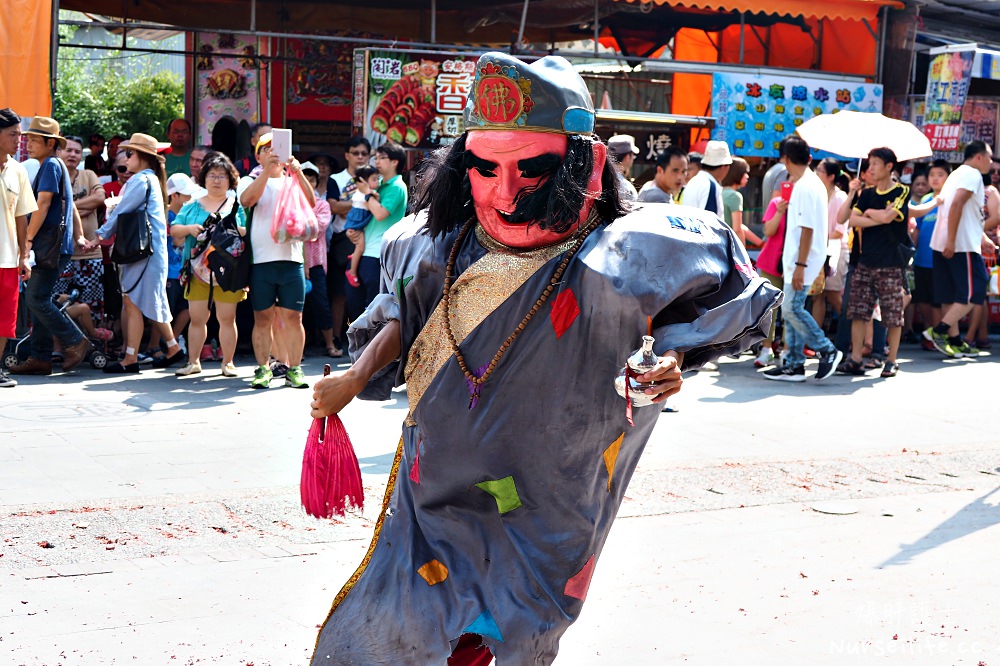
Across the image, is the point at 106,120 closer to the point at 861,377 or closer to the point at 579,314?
the point at 861,377

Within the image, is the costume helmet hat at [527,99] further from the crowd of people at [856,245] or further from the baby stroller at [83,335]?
the baby stroller at [83,335]

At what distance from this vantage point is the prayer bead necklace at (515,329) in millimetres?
3039

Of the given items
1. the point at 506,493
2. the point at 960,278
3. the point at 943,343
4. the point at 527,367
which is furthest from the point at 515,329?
the point at 943,343

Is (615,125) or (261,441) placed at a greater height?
(615,125)

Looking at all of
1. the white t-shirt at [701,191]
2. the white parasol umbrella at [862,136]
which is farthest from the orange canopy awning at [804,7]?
the white t-shirt at [701,191]

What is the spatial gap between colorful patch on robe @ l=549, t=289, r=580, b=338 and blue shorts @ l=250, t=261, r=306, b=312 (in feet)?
20.4

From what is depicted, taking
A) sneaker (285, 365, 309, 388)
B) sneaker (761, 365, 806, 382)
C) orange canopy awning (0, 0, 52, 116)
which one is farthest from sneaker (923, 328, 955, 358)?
orange canopy awning (0, 0, 52, 116)

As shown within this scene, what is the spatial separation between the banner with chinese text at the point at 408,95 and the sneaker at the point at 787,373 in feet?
11.6

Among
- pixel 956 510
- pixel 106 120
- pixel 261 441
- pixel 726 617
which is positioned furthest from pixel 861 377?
pixel 106 120

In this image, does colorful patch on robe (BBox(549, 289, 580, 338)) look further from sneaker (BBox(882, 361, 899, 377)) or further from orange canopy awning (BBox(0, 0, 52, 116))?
sneaker (BBox(882, 361, 899, 377))

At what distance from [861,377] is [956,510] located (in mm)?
4493

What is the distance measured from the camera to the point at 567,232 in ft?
10.1

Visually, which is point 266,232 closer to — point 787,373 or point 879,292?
point 787,373

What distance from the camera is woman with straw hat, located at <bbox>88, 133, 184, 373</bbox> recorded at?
30.6 feet
